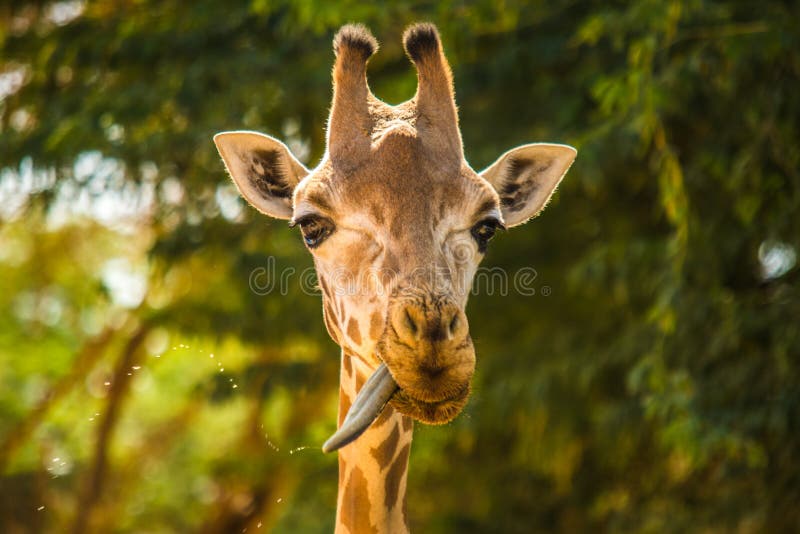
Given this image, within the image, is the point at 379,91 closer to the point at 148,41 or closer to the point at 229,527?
the point at 148,41

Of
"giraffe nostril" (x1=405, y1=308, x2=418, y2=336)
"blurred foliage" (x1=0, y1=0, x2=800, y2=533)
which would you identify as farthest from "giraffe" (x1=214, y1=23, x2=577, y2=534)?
"blurred foliage" (x1=0, y1=0, x2=800, y2=533)

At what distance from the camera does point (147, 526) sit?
64.4 feet

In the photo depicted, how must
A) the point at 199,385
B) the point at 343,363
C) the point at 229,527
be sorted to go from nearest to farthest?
1. the point at 343,363
2. the point at 199,385
3. the point at 229,527

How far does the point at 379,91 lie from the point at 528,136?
160 centimetres

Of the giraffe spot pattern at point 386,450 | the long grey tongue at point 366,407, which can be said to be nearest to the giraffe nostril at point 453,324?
the long grey tongue at point 366,407

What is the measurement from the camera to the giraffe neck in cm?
385

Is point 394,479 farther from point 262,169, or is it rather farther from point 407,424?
point 262,169

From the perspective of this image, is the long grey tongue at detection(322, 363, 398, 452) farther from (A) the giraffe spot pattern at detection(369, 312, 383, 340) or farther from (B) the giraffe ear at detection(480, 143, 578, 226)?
(B) the giraffe ear at detection(480, 143, 578, 226)

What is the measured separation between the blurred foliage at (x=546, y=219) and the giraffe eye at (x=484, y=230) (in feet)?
10.7

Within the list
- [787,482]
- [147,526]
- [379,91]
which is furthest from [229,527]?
[787,482]

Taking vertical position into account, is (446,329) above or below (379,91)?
below

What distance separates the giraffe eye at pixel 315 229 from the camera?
141 inches

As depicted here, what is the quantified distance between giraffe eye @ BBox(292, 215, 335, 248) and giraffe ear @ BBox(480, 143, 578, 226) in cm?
103

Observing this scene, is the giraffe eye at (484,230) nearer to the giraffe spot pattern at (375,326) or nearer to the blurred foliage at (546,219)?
the giraffe spot pattern at (375,326)
